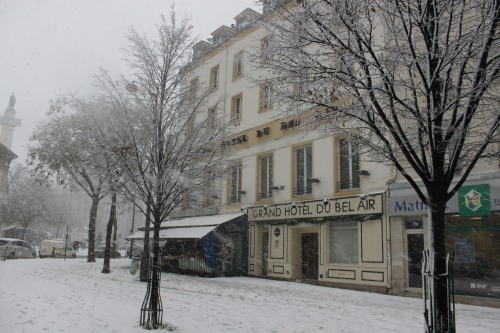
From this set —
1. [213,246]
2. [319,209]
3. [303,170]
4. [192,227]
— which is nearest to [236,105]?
[303,170]

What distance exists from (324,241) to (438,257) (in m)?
11.7

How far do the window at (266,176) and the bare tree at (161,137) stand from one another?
1016 centimetres

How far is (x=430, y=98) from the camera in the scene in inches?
187

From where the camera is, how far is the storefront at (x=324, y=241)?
14.3m

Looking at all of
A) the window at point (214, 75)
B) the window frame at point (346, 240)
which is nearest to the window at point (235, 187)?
the window at point (214, 75)

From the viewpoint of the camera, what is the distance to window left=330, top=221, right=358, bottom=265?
15.3 m

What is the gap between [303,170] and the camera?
17859mm

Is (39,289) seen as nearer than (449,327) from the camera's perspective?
No

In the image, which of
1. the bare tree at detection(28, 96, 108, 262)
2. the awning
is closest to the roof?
the bare tree at detection(28, 96, 108, 262)

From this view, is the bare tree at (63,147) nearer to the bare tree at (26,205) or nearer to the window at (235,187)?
the window at (235,187)

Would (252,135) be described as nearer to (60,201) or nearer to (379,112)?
(379,112)

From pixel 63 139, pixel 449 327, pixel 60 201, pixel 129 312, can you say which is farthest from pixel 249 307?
pixel 60 201

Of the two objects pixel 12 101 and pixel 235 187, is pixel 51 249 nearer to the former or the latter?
pixel 235 187

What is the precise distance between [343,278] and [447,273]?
10913 mm
